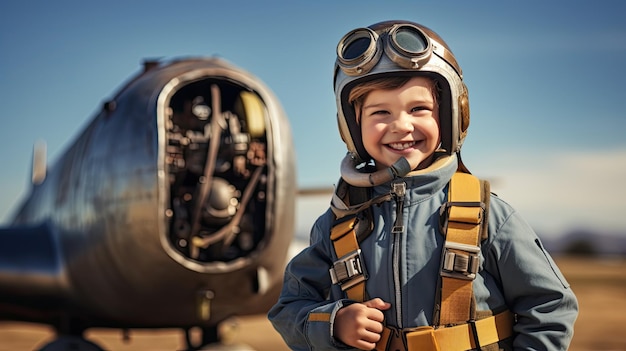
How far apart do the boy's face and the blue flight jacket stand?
8cm

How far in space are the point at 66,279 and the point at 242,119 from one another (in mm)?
2383

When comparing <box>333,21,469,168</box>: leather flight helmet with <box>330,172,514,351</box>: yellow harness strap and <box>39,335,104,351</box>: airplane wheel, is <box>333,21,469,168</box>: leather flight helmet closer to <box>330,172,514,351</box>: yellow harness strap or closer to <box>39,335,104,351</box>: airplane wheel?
<box>330,172,514,351</box>: yellow harness strap

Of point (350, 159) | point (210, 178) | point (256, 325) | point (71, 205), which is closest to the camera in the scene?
point (350, 159)

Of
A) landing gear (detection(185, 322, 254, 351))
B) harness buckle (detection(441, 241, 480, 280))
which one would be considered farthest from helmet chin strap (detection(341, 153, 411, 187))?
landing gear (detection(185, 322, 254, 351))

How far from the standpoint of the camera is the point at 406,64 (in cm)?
232

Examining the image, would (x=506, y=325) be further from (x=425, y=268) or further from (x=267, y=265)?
(x=267, y=265)

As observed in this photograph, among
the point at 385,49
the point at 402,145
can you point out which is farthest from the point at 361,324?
the point at 385,49

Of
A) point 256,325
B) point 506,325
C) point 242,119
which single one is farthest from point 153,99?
point 256,325

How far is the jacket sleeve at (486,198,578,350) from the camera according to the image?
7.17 feet

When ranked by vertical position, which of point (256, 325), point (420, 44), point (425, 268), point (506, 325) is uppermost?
point (420, 44)

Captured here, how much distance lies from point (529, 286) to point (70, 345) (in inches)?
229

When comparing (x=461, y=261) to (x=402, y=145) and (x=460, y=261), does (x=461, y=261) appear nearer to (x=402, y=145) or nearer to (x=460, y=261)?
(x=460, y=261)

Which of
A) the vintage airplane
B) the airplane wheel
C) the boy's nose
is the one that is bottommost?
the airplane wheel

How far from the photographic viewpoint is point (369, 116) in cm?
242
